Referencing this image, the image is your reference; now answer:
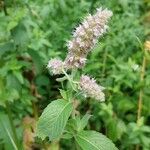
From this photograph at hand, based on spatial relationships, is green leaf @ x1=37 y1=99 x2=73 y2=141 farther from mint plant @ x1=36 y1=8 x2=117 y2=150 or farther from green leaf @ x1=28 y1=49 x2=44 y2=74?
green leaf @ x1=28 y1=49 x2=44 y2=74

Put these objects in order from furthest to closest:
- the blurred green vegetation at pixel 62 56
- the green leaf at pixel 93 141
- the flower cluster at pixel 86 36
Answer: the blurred green vegetation at pixel 62 56 → the green leaf at pixel 93 141 → the flower cluster at pixel 86 36

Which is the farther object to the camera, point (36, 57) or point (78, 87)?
point (36, 57)

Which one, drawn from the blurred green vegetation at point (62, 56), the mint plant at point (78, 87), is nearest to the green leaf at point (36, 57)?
the blurred green vegetation at point (62, 56)

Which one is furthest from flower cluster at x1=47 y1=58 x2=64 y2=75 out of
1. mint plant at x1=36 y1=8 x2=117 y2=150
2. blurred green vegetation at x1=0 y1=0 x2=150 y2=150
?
blurred green vegetation at x1=0 y1=0 x2=150 y2=150

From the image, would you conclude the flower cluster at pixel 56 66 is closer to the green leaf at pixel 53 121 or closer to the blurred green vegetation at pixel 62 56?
the green leaf at pixel 53 121

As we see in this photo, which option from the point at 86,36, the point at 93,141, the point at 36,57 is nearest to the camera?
the point at 86,36

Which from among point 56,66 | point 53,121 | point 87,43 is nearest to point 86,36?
point 87,43

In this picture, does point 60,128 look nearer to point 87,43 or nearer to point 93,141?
point 93,141
